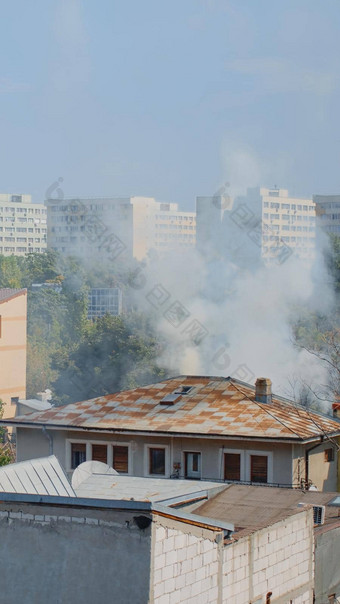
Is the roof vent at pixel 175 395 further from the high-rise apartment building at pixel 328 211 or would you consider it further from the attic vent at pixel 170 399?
the high-rise apartment building at pixel 328 211

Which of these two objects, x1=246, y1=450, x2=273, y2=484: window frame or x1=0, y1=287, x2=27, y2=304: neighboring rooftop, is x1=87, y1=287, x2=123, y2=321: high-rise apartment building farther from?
x1=246, y1=450, x2=273, y2=484: window frame

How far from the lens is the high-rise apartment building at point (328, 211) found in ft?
304

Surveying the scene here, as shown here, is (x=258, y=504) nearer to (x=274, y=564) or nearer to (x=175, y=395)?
(x=274, y=564)

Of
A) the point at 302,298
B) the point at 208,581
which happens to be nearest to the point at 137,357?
the point at 302,298

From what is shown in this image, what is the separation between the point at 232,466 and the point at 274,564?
7.73 meters

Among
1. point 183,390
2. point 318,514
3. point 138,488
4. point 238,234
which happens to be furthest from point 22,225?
point 318,514

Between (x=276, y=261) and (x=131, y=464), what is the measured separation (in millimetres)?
36440

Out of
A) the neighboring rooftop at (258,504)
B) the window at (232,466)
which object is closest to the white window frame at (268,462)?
the window at (232,466)

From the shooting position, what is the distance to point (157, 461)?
57.0ft

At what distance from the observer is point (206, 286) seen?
49.5m

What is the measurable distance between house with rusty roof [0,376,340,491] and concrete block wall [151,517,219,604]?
27.5 feet

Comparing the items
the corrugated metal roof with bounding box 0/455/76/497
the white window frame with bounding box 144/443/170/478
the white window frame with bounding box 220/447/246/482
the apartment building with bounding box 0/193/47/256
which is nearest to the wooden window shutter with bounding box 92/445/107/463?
the white window frame with bounding box 144/443/170/478

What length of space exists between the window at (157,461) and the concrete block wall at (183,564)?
9.12m

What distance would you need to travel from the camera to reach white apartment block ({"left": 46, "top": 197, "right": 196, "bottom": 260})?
73.1m
